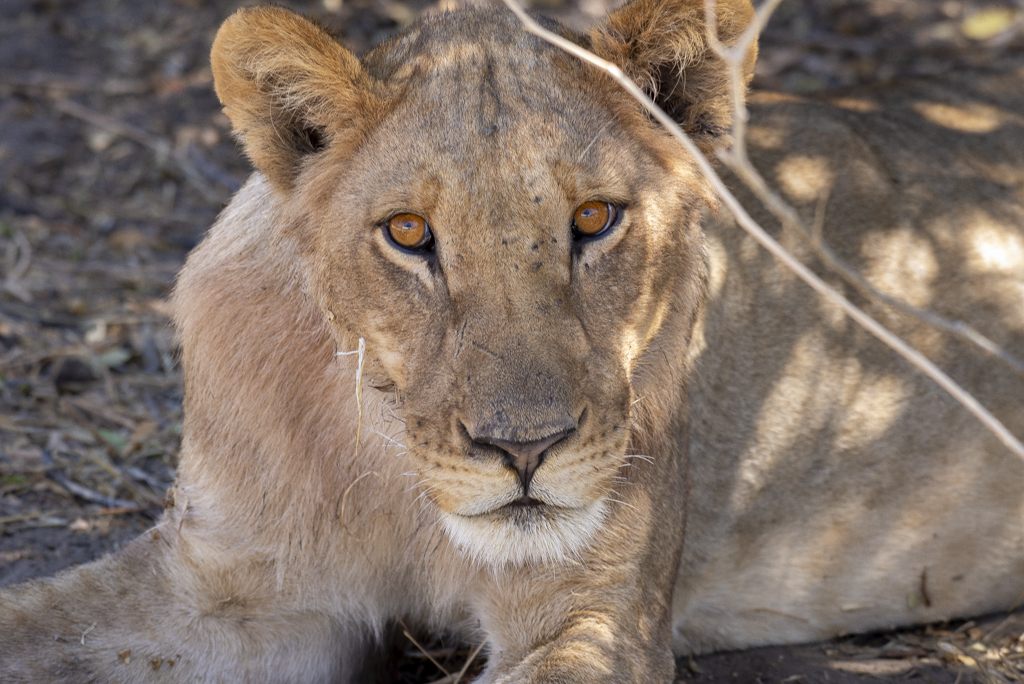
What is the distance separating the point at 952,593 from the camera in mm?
4480

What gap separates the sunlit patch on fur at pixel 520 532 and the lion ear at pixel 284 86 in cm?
92

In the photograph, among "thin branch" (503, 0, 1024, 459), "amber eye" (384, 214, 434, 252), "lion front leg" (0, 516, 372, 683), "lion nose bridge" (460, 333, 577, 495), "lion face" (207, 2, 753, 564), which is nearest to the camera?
"thin branch" (503, 0, 1024, 459)

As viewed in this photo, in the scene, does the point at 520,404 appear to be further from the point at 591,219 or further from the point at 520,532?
the point at 591,219

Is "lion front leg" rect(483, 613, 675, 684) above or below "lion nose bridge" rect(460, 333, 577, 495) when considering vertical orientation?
below

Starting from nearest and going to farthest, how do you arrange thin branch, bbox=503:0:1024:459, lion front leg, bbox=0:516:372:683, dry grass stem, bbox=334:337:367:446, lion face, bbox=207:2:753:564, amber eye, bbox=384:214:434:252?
thin branch, bbox=503:0:1024:459, lion face, bbox=207:2:753:564, amber eye, bbox=384:214:434:252, dry grass stem, bbox=334:337:367:446, lion front leg, bbox=0:516:372:683

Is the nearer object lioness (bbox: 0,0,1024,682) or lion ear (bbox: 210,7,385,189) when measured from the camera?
lioness (bbox: 0,0,1024,682)

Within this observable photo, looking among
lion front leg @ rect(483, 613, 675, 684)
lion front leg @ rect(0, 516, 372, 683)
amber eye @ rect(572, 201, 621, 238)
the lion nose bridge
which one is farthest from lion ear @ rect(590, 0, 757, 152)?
lion front leg @ rect(0, 516, 372, 683)

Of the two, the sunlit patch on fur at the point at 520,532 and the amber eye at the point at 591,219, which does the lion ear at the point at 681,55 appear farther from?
the sunlit patch on fur at the point at 520,532

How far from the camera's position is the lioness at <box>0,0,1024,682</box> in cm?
291

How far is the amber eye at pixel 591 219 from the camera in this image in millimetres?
3000

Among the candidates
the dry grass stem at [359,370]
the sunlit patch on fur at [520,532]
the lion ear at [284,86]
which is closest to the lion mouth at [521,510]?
the sunlit patch on fur at [520,532]

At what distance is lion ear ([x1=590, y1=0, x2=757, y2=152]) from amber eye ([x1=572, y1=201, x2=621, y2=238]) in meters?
0.37

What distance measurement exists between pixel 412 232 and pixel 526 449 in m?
0.57

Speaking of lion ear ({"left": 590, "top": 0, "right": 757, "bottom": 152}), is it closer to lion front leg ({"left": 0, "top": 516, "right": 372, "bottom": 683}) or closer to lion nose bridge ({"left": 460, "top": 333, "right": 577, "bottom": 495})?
lion nose bridge ({"left": 460, "top": 333, "right": 577, "bottom": 495})
